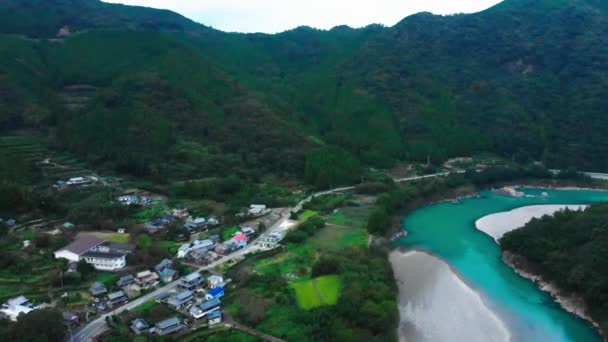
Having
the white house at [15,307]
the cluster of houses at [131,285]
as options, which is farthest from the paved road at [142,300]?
the white house at [15,307]

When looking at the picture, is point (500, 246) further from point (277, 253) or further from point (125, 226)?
point (125, 226)

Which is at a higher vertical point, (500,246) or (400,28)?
(400,28)

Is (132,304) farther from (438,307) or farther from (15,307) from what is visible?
(438,307)

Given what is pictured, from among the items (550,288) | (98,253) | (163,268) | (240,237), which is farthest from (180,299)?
(550,288)

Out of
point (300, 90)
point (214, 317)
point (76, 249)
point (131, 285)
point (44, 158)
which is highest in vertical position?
point (300, 90)

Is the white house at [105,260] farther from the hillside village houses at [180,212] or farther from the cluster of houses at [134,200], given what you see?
the cluster of houses at [134,200]

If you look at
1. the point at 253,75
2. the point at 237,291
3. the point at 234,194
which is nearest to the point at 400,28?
the point at 253,75
